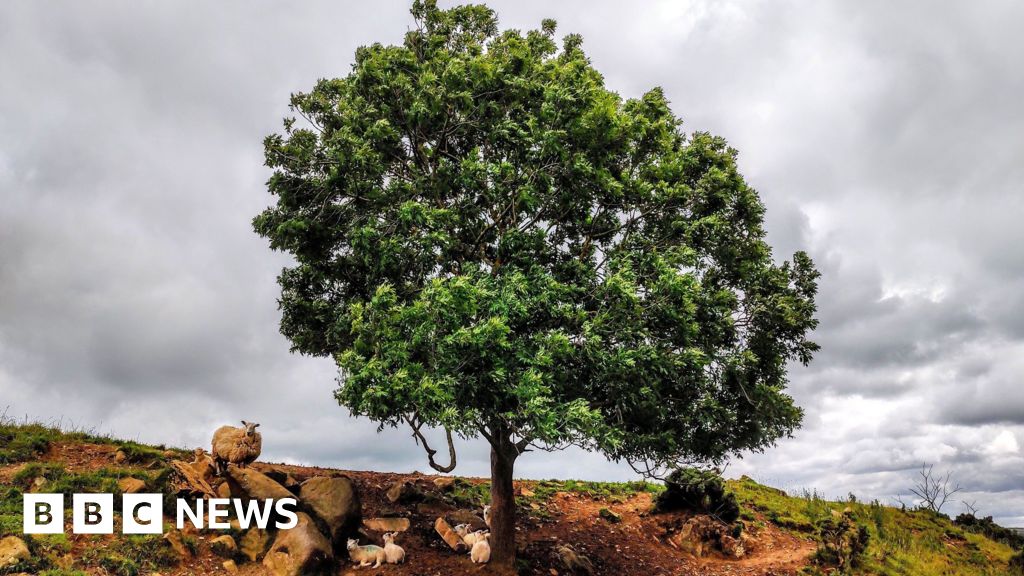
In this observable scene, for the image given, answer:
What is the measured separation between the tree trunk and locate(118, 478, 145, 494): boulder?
34.0 ft

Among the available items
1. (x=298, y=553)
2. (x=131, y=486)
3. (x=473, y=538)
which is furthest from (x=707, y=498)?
(x=131, y=486)

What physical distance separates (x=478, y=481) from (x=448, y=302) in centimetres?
1557

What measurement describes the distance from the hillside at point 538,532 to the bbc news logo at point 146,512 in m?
0.36

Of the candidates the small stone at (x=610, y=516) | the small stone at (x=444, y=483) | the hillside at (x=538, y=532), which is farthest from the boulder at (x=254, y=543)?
the small stone at (x=610, y=516)

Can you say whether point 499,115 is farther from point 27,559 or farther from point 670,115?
point 27,559

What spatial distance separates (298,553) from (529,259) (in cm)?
969

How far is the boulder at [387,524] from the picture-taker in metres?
19.8

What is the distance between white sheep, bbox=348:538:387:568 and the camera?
17.3 m

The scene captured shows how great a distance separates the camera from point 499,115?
18.5 m

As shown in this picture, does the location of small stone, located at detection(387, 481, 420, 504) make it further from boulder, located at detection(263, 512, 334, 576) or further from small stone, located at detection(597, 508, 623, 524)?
small stone, located at detection(597, 508, 623, 524)

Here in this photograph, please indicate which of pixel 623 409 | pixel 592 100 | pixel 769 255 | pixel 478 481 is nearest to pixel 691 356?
pixel 623 409

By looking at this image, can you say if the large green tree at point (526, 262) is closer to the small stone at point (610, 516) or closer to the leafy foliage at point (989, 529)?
the small stone at point (610, 516)

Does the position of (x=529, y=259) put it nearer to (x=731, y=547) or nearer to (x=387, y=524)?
(x=387, y=524)

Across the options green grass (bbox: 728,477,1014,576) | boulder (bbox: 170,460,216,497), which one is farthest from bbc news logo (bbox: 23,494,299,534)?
green grass (bbox: 728,477,1014,576)
